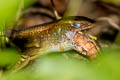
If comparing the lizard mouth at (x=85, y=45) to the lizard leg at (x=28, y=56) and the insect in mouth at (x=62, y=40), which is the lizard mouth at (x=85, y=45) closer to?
the insect in mouth at (x=62, y=40)

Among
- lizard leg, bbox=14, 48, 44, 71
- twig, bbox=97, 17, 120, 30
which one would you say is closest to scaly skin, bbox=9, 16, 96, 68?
lizard leg, bbox=14, 48, 44, 71

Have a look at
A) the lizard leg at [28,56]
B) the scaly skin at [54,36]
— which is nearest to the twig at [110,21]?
the scaly skin at [54,36]

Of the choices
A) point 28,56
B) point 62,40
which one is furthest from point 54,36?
point 28,56

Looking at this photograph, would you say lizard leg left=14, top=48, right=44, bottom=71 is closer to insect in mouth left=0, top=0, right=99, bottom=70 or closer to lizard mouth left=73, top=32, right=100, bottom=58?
insect in mouth left=0, top=0, right=99, bottom=70

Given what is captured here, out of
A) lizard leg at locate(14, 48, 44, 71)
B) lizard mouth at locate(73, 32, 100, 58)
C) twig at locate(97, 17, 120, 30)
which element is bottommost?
lizard leg at locate(14, 48, 44, 71)

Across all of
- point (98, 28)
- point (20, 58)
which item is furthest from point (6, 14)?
point (98, 28)

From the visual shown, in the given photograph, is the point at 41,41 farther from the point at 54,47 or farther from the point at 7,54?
the point at 7,54

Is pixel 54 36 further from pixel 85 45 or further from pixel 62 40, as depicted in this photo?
pixel 85 45
